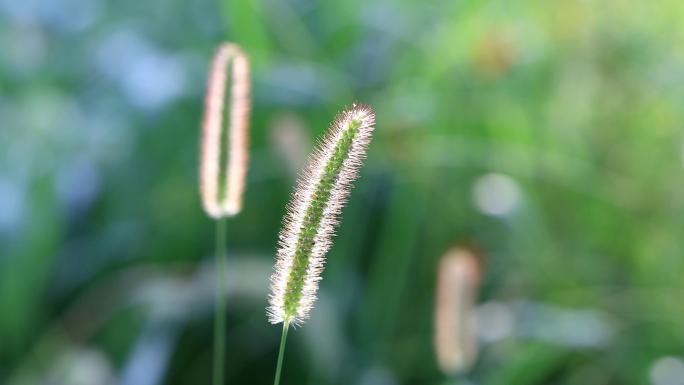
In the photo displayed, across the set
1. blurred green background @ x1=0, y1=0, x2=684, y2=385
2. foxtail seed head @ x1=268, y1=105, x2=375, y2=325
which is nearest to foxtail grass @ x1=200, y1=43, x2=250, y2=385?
foxtail seed head @ x1=268, y1=105, x2=375, y2=325

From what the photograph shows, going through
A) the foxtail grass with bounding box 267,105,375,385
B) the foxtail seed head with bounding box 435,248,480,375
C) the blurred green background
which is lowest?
the foxtail grass with bounding box 267,105,375,385

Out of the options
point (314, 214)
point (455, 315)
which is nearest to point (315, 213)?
point (314, 214)

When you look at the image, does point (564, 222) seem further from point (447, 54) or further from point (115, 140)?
point (115, 140)

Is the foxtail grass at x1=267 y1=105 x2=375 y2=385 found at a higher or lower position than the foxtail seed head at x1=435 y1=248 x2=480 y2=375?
lower

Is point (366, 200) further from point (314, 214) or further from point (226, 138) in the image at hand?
point (314, 214)

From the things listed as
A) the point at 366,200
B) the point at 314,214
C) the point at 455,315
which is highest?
the point at 366,200

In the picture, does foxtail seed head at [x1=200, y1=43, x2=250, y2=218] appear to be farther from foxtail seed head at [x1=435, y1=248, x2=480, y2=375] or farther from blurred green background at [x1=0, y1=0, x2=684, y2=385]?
blurred green background at [x1=0, y1=0, x2=684, y2=385]

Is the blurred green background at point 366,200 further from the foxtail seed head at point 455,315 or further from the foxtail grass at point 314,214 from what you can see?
the foxtail grass at point 314,214

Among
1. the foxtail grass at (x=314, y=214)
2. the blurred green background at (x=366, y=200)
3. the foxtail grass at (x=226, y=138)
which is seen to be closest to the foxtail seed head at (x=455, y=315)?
the foxtail grass at (x=226, y=138)
